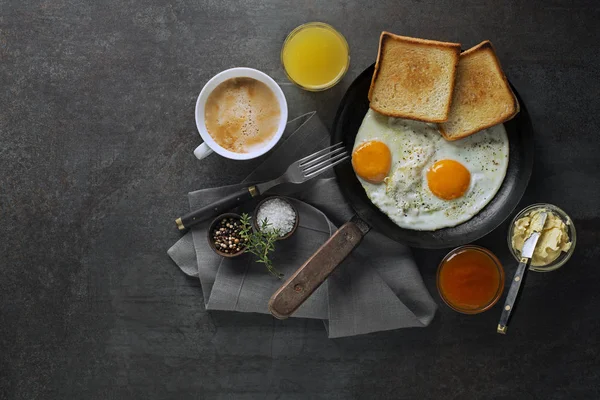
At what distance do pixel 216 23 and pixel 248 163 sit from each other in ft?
2.56

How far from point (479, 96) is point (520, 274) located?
2.99 ft

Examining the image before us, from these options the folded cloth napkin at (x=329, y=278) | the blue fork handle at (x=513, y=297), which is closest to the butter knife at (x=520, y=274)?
the blue fork handle at (x=513, y=297)

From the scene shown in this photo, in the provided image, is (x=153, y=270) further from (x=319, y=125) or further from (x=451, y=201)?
(x=451, y=201)

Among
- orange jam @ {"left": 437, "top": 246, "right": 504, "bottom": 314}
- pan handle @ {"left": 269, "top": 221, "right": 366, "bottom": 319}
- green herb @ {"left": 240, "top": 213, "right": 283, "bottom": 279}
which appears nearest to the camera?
pan handle @ {"left": 269, "top": 221, "right": 366, "bottom": 319}

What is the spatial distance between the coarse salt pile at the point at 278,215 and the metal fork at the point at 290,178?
0.28 feet

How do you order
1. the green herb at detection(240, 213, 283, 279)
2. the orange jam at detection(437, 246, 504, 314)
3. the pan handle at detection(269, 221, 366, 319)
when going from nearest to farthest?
the pan handle at detection(269, 221, 366, 319) → the green herb at detection(240, 213, 283, 279) → the orange jam at detection(437, 246, 504, 314)

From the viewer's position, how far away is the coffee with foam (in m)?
2.82

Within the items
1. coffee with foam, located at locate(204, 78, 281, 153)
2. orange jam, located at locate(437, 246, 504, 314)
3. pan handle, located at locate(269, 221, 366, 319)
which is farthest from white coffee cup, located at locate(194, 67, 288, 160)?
orange jam, located at locate(437, 246, 504, 314)

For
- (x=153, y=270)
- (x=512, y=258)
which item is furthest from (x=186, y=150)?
(x=512, y=258)

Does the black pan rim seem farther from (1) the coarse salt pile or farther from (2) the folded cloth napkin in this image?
(1) the coarse salt pile

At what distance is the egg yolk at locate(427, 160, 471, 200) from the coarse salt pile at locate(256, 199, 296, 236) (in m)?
0.75

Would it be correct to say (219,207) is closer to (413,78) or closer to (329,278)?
(329,278)

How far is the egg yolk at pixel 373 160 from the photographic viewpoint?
2811 mm

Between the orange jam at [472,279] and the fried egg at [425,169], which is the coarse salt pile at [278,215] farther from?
the orange jam at [472,279]
